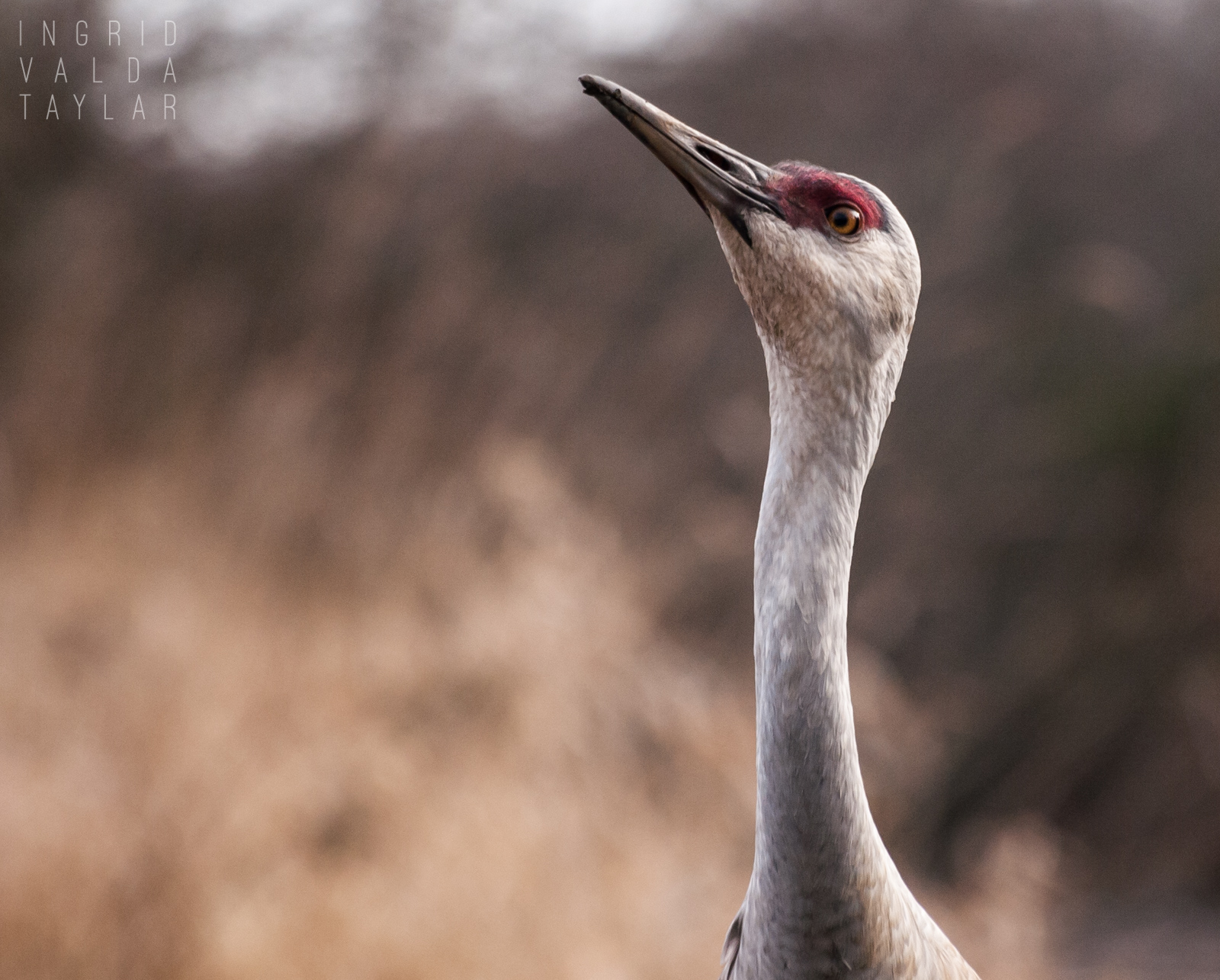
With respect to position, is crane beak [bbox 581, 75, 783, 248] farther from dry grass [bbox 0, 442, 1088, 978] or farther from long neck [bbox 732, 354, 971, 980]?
dry grass [bbox 0, 442, 1088, 978]

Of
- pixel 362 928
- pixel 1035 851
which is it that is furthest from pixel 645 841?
pixel 1035 851

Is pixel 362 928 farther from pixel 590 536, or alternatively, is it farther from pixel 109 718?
pixel 590 536

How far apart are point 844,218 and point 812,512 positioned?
1.27 ft

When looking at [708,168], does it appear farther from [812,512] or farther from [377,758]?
[377,758]

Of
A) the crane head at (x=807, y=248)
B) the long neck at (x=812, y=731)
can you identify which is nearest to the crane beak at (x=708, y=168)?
the crane head at (x=807, y=248)

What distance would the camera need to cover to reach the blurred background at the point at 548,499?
3.03 m

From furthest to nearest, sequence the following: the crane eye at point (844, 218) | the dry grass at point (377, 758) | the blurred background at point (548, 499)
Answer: the blurred background at point (548, 499)
the dry grass at point (377, 758)
the crane eye at point (844, 218)

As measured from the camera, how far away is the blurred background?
3.03 meters

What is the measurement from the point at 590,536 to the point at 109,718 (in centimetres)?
153

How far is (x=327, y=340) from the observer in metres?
3.77

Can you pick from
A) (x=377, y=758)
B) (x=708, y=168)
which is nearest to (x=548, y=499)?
(x=377, y=758)

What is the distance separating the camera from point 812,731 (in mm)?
1289

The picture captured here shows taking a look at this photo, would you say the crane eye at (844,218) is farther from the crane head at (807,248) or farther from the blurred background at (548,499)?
the blurred background at (548,499)

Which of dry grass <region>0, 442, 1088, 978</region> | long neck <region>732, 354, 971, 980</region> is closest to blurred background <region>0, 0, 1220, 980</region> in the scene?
dry grass <region>0, 442, 1088, 978</region>
